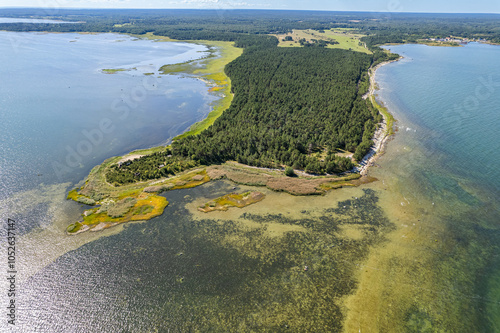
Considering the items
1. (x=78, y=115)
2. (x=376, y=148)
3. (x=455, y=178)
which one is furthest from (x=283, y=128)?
(x=78, y=115)

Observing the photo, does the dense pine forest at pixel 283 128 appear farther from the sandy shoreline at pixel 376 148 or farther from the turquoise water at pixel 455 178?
the turquoise water at pixel 455 178

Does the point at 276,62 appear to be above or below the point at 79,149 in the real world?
above

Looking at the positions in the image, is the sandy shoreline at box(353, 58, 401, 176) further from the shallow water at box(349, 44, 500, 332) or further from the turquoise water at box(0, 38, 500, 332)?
the shallow water at box(349, 44, 500, 332)

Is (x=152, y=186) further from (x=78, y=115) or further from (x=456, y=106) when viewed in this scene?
(x=456, y=106)

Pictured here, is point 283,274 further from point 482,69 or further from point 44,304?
point 482,69

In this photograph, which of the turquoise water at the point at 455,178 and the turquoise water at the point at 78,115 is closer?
the turquoise water at the point at 455,178

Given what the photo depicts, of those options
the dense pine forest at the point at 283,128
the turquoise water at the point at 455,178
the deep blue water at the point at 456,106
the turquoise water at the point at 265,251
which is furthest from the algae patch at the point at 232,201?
the deep blue water at the point at 456,106

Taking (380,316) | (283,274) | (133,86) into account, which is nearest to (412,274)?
(380,316)

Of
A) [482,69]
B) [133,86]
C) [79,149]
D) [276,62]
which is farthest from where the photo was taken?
[276,62]

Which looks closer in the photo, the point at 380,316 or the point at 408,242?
the point at 380,316

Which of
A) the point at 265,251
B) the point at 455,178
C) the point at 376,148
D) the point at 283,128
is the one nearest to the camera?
the point at 265,251

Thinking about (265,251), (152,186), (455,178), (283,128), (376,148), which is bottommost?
(265,251)
